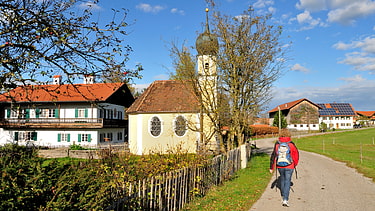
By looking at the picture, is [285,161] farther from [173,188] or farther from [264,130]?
[264,130]

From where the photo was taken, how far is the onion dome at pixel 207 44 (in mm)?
15969

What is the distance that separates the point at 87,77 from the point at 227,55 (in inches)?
400

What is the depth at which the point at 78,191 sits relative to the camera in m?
3.83

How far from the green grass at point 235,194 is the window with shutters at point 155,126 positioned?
16.0m

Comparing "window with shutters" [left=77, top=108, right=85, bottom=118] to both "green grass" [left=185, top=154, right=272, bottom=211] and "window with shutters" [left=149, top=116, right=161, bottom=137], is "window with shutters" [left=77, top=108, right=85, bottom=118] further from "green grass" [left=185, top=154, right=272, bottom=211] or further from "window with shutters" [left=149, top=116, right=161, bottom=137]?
"green grass" [left=185, top=154, right=272, bottom=211]

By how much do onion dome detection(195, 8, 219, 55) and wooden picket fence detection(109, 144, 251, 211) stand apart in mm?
6860

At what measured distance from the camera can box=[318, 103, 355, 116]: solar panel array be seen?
3319 inches

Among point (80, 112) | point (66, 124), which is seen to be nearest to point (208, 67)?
point (80, 112)

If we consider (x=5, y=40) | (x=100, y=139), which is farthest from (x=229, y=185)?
(x=100, y=139)

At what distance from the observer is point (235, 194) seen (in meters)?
9.02

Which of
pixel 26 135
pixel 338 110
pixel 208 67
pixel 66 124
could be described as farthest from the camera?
pixel 338 110

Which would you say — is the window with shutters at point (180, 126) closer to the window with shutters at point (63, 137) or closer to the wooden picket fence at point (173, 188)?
the wooden picket fence at point (173, 188)

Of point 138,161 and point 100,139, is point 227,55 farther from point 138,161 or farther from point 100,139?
point 100,139

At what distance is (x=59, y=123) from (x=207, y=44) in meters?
24.7
